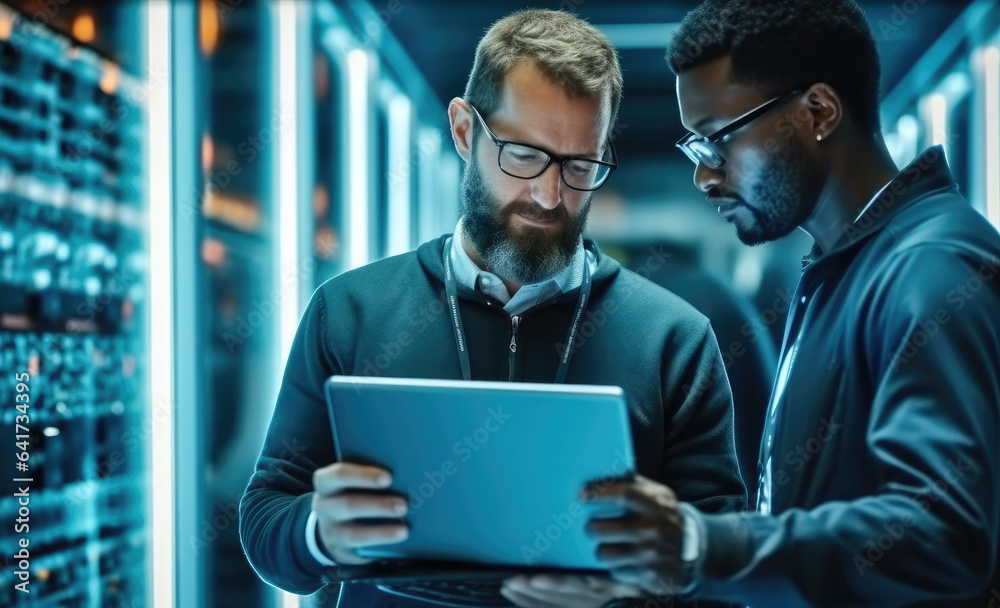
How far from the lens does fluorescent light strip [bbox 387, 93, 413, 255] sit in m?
3.71

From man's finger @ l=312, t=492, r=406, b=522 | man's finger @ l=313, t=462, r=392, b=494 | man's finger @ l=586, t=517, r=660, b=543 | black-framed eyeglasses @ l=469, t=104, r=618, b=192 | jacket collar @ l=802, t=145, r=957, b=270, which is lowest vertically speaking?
man's finger @ l=586, t=517, r=660, b=543

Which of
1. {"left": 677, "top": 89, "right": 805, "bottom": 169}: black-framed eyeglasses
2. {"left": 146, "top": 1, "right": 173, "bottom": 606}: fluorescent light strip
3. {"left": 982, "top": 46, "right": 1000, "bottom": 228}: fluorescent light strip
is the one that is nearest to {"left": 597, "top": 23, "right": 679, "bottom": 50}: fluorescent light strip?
{"left": 982, "top": 46, "right": 1000, "bottom": 228}: fluorescent light strip

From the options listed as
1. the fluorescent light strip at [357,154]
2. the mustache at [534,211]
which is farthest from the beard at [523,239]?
the fluorescent light strip at [357,154]

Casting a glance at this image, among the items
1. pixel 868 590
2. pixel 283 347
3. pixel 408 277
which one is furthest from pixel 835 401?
Result: pixel 283 347

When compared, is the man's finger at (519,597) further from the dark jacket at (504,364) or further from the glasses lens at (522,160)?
the glasses lens at (522,160)

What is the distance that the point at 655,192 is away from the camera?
13.5 ft

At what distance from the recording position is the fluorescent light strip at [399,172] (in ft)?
12.2

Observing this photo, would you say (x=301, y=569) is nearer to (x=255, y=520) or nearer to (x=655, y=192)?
(x=255, y=520)

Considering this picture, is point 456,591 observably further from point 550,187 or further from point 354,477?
point 550,187

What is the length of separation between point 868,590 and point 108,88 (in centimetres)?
226

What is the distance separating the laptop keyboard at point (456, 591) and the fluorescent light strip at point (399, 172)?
257 cm

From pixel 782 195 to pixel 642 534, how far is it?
0.59 m

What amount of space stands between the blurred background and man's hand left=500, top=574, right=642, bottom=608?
1.62 m

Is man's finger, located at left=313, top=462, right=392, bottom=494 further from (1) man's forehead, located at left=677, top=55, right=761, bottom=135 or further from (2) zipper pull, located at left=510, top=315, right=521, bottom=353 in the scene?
(1) man's forehead, located at left=677, top=55, right=761, bottom=135
